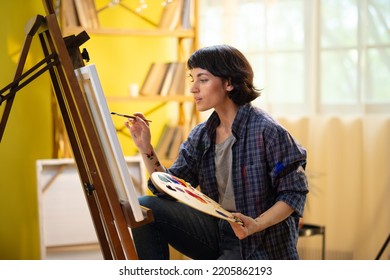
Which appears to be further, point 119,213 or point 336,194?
point 336,194

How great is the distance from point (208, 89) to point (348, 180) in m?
1.23

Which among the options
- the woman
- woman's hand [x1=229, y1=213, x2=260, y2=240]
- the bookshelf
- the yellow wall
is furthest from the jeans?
the yellow wall

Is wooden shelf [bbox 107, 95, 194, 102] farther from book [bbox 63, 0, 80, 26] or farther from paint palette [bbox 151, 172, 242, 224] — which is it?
paint palette [bbox 151, 172, 242, 224]

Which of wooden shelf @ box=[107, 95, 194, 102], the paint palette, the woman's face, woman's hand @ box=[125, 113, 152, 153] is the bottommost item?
the paint palette

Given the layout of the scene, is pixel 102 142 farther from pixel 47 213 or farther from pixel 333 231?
pixel 333 231

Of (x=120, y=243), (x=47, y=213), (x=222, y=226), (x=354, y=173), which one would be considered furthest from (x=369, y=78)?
(x=120, y=243)

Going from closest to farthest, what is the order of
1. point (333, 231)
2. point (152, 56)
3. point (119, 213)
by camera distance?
point (119, 213) < point (333, 231) < point (152, 56)

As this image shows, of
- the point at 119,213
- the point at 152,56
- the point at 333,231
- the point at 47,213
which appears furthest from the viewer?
the point at 152,56

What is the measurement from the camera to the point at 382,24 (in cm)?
253

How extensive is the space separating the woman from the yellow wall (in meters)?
1.10

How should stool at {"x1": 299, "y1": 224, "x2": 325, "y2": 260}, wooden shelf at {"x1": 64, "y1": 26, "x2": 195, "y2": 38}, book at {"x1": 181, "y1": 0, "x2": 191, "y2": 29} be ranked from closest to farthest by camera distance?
stool at {"x1": 299, "y1": 224, "x2": 325, "y2": 260} < wooden shelf at {"x1": 64, "y1": 26, "x2": 195, "y2": 38} < book at {"x1": 181, "y1": 0, "x2": 191, "y2": 29}

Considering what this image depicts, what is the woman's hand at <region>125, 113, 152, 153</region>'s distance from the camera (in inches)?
62.6

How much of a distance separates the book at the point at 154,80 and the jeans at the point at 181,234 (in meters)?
1.11

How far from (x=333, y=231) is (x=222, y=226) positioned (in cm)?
120
